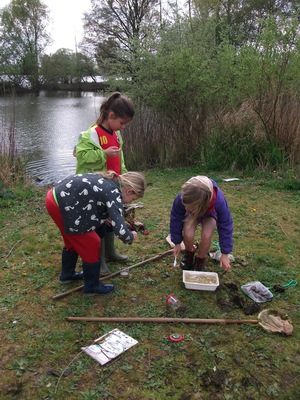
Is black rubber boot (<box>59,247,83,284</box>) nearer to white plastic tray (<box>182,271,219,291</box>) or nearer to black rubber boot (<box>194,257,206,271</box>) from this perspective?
white plastic tray (<box>182,271,219,291</box>)

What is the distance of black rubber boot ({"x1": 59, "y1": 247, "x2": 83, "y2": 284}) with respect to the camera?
282 cm

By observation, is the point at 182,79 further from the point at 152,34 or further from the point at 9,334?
the point at 9,334

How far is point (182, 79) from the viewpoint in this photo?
7.11 meters

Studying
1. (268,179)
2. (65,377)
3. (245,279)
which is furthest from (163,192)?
(65,377)

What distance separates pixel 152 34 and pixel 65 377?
9.20 meters

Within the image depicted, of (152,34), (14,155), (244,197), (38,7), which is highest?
(38,7)

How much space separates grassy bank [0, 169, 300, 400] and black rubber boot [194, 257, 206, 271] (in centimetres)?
17

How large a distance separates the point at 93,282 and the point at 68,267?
325 millimetres

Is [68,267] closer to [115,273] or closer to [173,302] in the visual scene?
[115,273]

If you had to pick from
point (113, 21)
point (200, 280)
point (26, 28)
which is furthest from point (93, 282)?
point (26, 28)

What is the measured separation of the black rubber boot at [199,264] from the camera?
2998 millimetres

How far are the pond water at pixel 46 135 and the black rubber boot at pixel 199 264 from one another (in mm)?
4761

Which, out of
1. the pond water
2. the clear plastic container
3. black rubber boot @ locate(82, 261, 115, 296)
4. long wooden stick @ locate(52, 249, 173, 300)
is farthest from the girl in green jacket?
the pond water

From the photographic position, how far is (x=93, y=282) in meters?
2.69
